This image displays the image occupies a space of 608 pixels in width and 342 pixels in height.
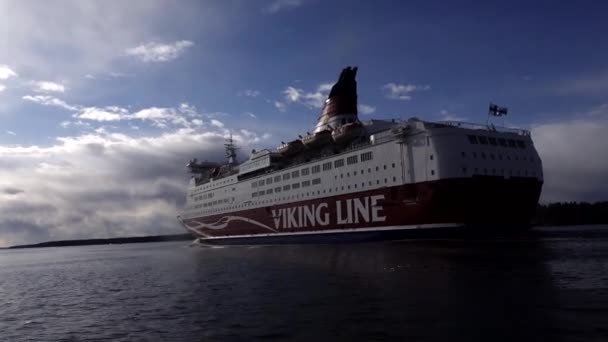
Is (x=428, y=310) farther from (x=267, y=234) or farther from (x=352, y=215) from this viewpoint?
(x=267, y=234)

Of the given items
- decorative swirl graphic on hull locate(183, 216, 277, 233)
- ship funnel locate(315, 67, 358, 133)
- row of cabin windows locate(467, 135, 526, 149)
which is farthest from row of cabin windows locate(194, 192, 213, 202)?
row of cabin windows locate(467, 135, 526, 149)

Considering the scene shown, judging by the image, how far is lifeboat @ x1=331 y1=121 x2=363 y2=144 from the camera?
132 feet

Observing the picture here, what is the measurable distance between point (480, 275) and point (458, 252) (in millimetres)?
8263

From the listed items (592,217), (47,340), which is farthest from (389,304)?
(592,217)

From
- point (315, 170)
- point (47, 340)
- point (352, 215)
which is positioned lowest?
point (47, 340)

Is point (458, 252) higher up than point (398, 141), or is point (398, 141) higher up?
point (398, 141)

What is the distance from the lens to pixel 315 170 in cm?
4150

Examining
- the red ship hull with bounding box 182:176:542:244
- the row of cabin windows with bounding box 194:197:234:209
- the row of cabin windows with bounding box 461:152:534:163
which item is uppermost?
the row of cabin windows with bounding box 461:152:534:163

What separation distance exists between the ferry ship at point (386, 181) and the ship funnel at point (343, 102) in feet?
0.31

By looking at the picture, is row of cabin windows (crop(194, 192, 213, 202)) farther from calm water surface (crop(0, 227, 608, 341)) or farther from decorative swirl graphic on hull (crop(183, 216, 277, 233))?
calm water surface (crop(0, 227, 608, 341))

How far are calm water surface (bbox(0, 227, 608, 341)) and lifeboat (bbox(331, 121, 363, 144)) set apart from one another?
63.3 ft

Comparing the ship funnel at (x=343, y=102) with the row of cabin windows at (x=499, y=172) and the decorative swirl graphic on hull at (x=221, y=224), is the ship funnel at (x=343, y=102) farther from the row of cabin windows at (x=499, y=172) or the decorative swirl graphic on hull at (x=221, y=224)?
the row of cabin windows at (x=499, y=172)

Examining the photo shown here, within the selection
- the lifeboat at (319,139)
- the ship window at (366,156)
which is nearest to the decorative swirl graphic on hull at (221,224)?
the lifeboat at (319,139)

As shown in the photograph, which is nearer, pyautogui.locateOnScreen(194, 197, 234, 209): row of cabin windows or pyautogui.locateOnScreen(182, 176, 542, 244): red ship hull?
pyautogui.locateOnScreen(182, 176, 542, 244): red ship hull
